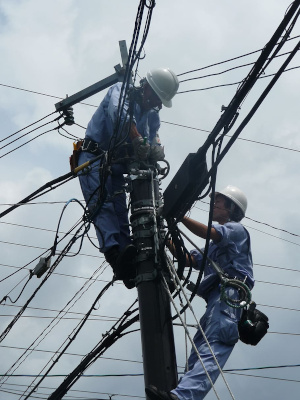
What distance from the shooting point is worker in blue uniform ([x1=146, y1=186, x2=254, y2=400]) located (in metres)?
5.22

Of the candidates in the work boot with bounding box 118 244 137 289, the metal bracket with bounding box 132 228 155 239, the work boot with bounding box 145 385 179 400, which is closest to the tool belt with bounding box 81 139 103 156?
the metal bracket with bounding box 132 228 155 239

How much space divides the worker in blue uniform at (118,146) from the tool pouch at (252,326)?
3.63ft

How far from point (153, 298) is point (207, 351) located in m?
0.63

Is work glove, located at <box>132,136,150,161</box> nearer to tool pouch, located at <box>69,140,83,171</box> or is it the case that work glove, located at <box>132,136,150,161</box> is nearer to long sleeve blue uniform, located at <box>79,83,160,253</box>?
long sleeve blue uniform, located at <box>79,83,160,253</box>

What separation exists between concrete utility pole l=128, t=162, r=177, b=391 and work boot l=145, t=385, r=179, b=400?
0.35 feet

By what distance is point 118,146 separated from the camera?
6.35m

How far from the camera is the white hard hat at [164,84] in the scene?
22.9 feet

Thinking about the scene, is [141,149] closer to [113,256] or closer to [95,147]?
[95,147]

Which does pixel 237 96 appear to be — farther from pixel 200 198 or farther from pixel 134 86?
pixel 134 86

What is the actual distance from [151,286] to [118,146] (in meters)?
1.38

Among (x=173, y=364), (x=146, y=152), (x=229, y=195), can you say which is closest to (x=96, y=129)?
(x=146, y=152)

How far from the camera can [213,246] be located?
6.39m

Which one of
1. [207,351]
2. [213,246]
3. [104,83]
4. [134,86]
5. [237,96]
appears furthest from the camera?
[104,83]

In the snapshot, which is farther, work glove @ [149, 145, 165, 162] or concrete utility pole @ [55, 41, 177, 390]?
work glove @ [149, 145, 165, 162]
